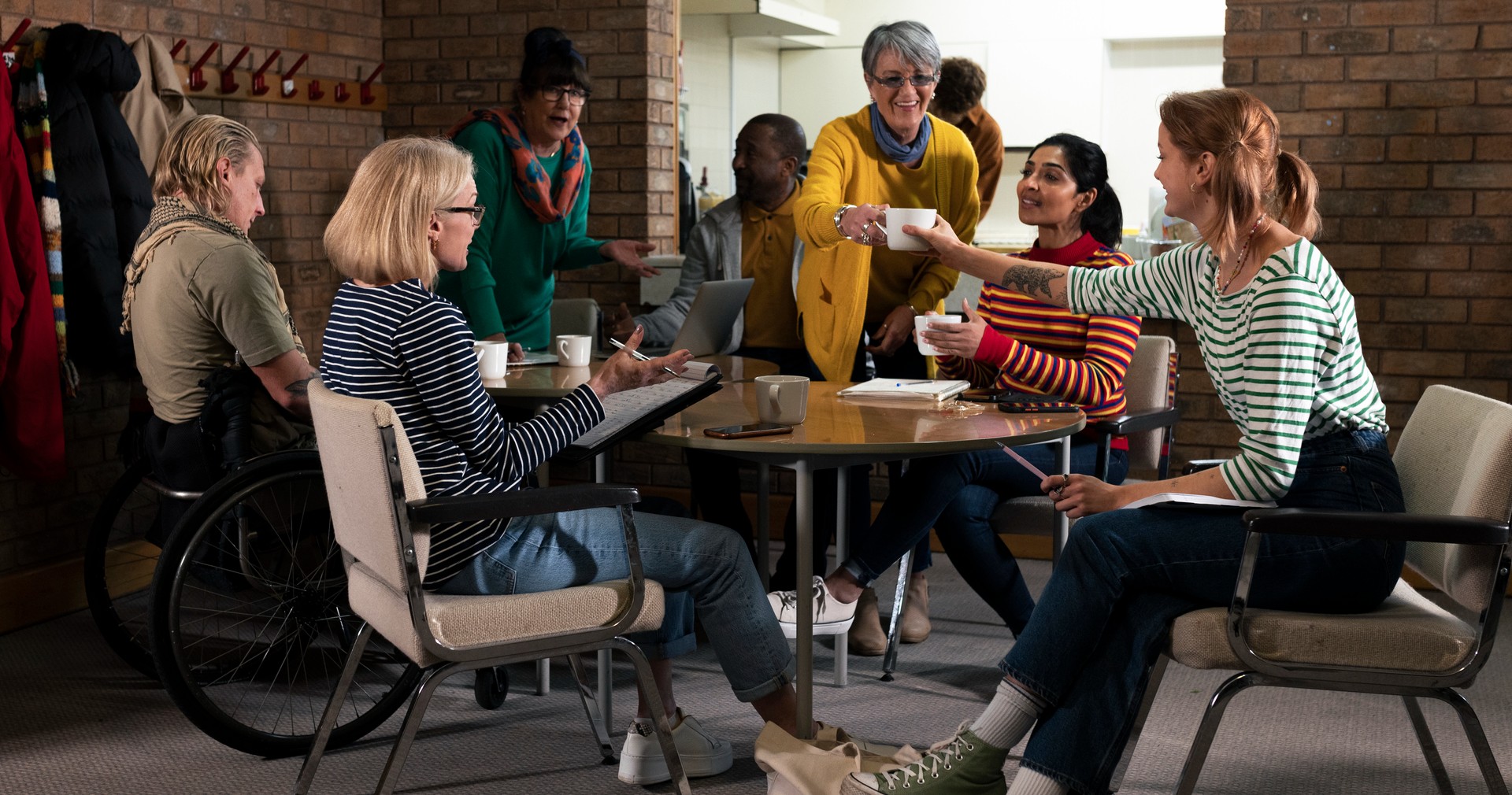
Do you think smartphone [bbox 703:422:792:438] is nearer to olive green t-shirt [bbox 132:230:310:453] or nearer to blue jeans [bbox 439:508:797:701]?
blue jeans [bbox 439:508:797:701]

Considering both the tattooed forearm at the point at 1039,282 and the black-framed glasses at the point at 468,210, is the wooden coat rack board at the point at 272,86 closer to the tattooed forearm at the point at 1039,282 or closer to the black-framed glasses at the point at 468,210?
the black-framed glasses at the point at 468,210

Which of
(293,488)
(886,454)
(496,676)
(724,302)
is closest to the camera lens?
(886,454)

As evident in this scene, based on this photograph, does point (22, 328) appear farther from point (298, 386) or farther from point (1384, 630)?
point (1384, 630)

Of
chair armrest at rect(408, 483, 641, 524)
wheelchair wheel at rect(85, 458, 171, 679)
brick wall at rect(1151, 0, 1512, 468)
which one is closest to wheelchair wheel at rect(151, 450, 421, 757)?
wheelchair wheel at rect(85, 458, 171, 679)

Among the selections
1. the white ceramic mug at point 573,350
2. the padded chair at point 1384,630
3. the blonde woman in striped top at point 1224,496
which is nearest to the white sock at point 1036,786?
the blonde woman in striped top at point 1224,496

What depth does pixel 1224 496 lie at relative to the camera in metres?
2.12

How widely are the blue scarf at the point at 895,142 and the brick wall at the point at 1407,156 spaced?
1.10 meters

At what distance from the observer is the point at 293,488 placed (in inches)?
113

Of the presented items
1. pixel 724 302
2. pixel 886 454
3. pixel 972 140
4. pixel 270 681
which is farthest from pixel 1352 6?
pixel 270 681

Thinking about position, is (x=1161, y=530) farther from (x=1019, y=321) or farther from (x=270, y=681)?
(x=270, y=681)

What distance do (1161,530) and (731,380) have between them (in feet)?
4.47

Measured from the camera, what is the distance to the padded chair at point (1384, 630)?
1.89 meters

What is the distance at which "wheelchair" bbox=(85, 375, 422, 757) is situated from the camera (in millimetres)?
2756

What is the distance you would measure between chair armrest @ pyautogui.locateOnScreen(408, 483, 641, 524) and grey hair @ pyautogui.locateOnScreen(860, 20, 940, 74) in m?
1.77
